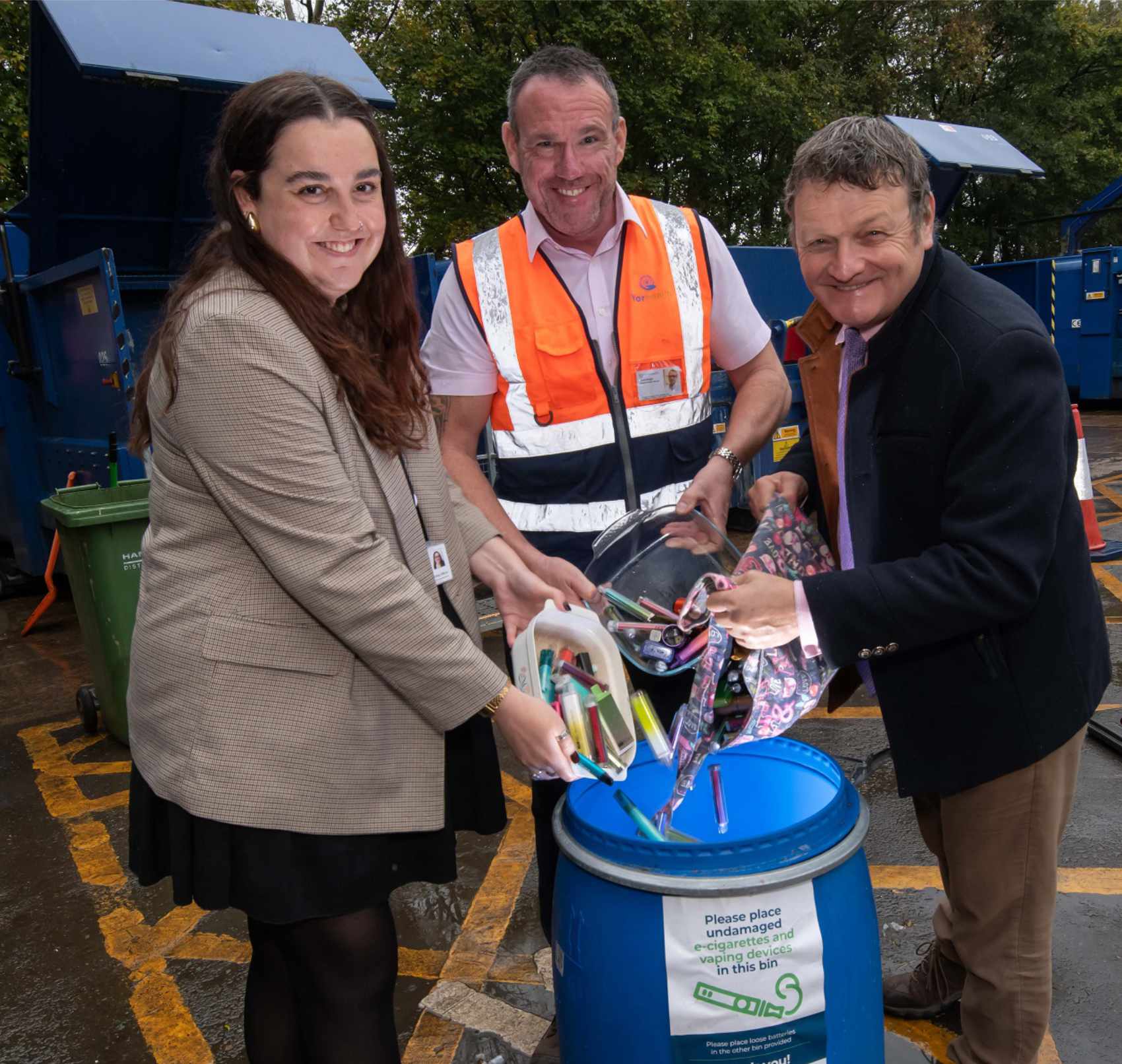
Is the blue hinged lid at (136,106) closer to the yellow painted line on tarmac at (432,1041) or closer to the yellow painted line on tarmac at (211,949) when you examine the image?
the yellow painted line on tarmac at (211,949)

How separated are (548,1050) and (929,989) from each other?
90 centimetres

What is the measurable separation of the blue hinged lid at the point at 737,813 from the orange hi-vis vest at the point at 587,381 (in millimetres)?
609

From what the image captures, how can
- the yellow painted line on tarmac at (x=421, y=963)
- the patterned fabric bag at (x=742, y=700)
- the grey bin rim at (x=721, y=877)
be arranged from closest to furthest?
the grey bin rim at (x=721, y=877)
the patterned fabric bag at (x=742, y=700)
the yellow painted line on tarmac at (x=421, y=963)

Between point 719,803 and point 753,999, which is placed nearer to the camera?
point 753,999

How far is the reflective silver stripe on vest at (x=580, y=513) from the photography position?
228 cm

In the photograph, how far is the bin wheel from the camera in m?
4.55

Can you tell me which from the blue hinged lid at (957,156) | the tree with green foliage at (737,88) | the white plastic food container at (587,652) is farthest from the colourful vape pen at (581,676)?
the tree with green foliage at (737,88)

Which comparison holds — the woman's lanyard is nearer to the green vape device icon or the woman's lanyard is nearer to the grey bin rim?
the grey bin rim

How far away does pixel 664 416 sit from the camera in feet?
7.54

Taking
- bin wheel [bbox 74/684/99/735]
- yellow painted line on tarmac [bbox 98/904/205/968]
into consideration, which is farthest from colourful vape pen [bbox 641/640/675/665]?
bin wheel [bbox 74/684/99/735]

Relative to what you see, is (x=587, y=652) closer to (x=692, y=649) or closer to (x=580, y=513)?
(x=692, y=649)

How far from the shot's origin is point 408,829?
163 cm

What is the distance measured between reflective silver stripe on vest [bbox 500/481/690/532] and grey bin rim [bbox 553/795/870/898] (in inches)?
33.4

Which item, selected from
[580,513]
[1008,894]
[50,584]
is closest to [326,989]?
[580,513]
